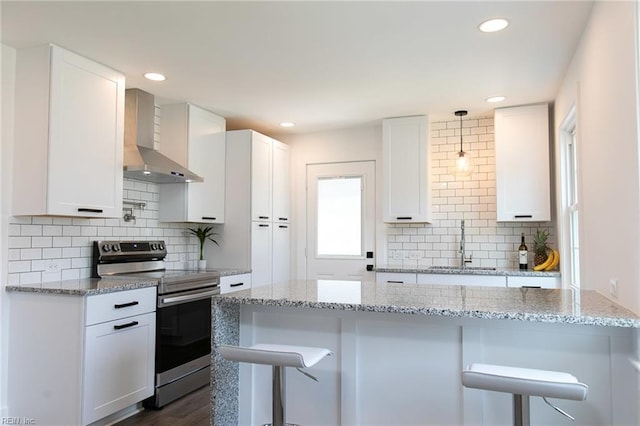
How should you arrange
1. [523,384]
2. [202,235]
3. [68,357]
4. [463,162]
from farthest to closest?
1. [202,235]
2. [463,162]
3. [68,357]
4. [523,384]

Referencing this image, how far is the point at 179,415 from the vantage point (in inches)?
123

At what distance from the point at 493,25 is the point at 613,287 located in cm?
159

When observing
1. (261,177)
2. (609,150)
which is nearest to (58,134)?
(261,177)

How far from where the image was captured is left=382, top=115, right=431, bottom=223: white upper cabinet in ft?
14.6

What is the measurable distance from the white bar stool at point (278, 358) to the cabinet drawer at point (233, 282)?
7.00ft

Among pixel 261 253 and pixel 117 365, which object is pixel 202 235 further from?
pixel 117 365

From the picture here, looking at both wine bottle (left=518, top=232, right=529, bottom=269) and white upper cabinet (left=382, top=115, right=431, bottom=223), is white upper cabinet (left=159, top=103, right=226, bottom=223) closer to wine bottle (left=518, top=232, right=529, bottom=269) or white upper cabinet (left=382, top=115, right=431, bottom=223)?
white upper cabinet (left=382, top=115, right=431, bottom=223)

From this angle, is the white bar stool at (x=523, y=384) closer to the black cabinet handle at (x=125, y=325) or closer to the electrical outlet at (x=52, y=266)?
the black cabinet handle at (x=125, y=325)

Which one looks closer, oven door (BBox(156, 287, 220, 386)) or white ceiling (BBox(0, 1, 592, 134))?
white ceiling (BBox(0, 1, 592, 134))

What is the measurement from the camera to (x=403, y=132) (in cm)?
453

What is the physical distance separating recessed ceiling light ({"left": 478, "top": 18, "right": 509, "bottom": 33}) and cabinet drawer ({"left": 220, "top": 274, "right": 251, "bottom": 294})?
2905 mm

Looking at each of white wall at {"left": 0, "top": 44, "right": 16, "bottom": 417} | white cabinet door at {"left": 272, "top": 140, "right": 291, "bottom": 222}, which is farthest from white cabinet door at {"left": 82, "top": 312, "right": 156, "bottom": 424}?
white cabinet door at {"left": 272, "top": 140, "right": 291, "bottom": 222}

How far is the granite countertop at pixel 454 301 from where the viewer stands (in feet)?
5.56

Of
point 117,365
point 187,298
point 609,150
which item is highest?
point 609,150
